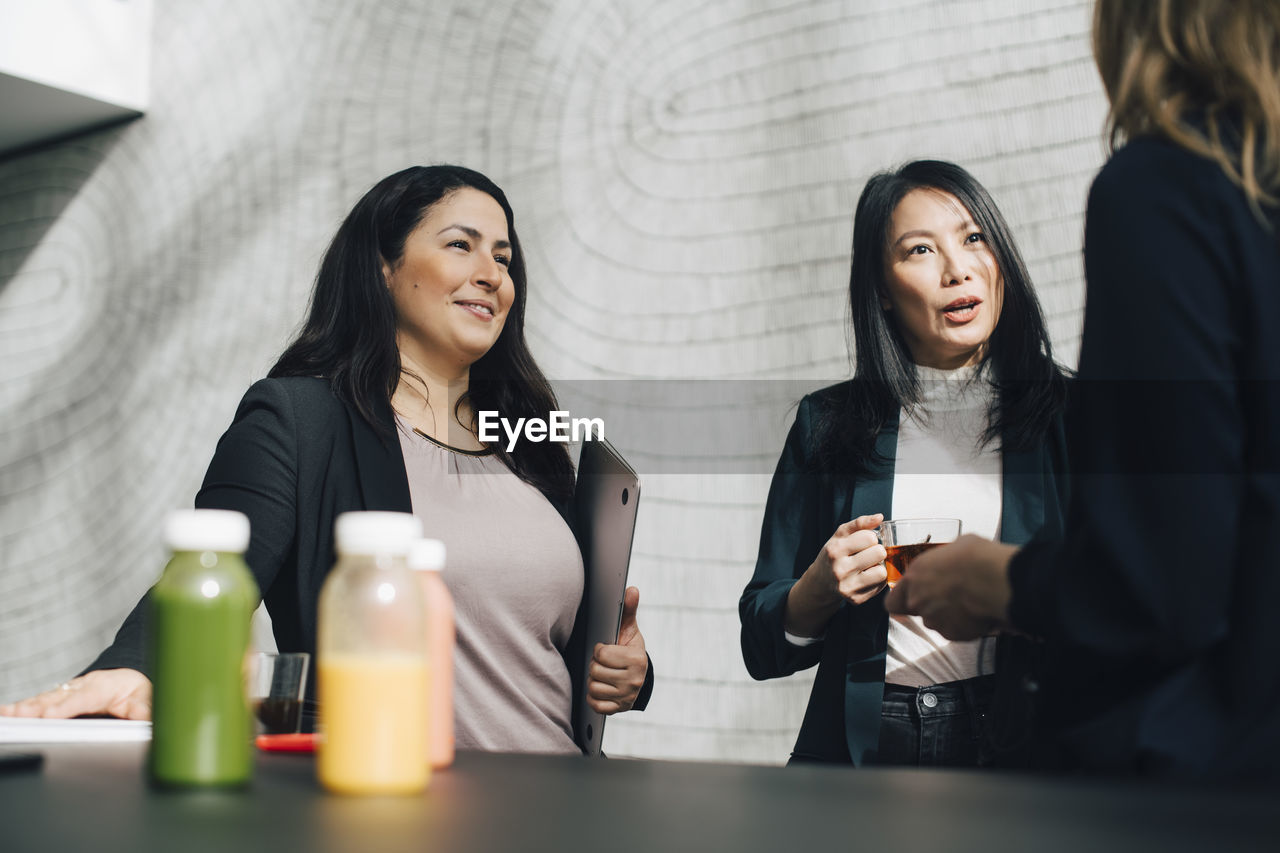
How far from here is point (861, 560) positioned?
1388 mm

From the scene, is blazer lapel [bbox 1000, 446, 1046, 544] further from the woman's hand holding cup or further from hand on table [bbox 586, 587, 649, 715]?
hand on table [bbox 586, 587, 649, 715]

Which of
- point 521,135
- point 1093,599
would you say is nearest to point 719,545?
point 521,135

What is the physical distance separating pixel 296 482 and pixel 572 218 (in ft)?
5.35

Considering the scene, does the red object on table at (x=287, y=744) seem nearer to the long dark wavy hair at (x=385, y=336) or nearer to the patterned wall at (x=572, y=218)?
the long dark wavy hair at (x=385, y=336)

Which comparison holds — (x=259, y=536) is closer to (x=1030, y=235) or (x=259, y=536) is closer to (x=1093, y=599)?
(x=1093, y=599)

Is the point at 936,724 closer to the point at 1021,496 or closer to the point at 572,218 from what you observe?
the point at 1021,496

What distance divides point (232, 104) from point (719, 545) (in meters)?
2.10

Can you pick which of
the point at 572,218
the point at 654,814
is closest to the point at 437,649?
the point at 654,814

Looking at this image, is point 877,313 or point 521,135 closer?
point 877,313

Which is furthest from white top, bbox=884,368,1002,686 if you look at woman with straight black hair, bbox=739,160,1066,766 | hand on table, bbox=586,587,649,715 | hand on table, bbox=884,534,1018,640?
hand on table, bbox=884,534,1018,640

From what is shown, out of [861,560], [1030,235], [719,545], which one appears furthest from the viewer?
[719,545]

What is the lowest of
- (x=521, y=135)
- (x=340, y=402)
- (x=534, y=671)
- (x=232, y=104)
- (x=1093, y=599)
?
(x=534, y=671)

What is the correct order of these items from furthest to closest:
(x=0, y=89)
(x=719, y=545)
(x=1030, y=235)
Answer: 1. (x=0, y=89)
2. (x=719, y=545)
3. (x=1030, y=235)

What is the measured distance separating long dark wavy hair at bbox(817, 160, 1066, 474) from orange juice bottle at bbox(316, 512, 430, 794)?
3.59 feet
